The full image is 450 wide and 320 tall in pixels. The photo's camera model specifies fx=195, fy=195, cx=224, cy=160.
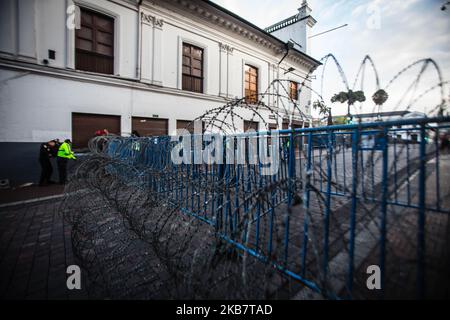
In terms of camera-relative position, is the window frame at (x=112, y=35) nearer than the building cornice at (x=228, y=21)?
Yes

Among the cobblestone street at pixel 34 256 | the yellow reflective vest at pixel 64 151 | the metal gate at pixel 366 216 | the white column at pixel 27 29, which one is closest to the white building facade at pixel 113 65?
the white column at pixel 27 29

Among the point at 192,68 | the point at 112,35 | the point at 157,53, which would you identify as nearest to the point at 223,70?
the point at 192,68

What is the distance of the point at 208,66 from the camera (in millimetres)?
11914

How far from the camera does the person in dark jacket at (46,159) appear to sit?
6.94 metres

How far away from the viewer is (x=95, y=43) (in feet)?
28.2

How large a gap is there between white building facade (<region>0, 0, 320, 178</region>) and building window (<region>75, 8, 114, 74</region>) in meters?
0.04

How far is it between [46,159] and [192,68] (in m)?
8.31

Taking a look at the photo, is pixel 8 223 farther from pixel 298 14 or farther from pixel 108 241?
pixel 298 14

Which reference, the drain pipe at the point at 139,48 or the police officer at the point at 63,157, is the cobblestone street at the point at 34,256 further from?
the drain pipe at the point at 139,48

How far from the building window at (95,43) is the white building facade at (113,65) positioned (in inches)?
1.5

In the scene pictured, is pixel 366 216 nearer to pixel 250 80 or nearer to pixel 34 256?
pixel 34 256

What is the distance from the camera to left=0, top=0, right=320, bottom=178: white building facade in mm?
6965

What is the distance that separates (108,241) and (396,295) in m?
3.71
